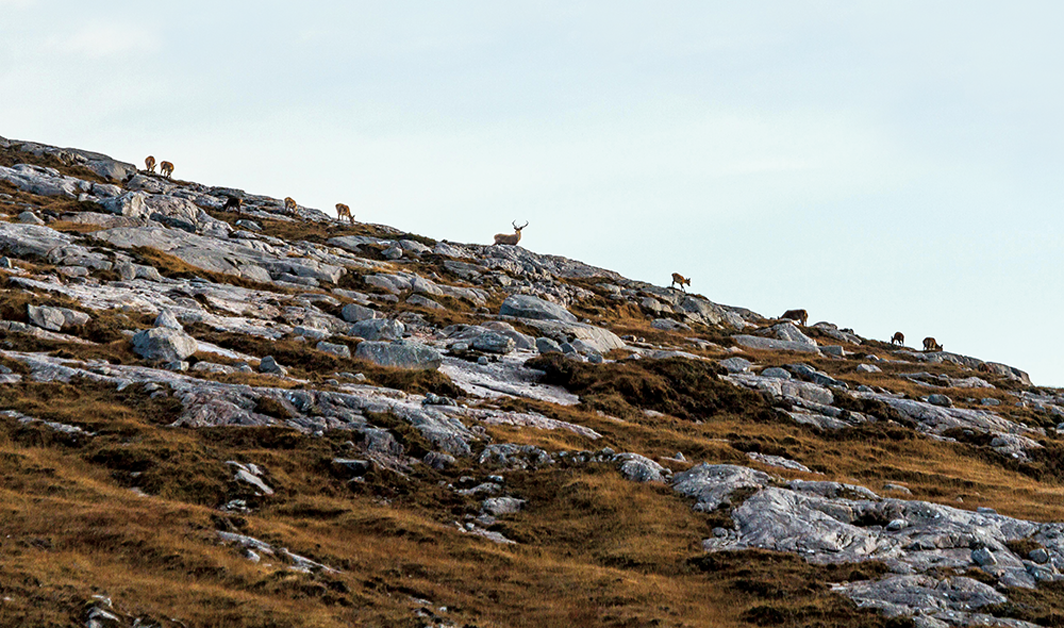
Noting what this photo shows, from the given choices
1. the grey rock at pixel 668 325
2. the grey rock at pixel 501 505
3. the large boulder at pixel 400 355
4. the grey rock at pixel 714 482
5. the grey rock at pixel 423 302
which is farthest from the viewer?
the grey rock at pixel 668 325

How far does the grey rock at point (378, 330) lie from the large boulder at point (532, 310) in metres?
17.4

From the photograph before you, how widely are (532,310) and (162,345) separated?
34697 mm

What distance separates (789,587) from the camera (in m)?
20.2

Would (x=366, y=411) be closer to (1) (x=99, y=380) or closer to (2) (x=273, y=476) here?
(2) (x=273, y=476)

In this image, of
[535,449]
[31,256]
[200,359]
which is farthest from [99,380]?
[31,256]

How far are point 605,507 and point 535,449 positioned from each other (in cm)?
495

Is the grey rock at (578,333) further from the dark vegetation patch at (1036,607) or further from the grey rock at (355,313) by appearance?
the dark vegetation patch at (1036,607)

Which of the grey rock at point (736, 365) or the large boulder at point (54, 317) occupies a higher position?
the grey rock at point (736, 365)

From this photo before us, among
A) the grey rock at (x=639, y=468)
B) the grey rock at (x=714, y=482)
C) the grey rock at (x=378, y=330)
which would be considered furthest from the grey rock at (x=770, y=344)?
the grey rock at (x=714, y=482)

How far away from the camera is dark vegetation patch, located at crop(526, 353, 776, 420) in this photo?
42906mm

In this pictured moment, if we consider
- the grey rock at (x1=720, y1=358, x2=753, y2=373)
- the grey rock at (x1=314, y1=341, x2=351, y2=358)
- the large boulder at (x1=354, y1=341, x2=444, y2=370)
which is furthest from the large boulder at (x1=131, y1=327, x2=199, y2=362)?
the grey rock at (x1=720, y1=358, x2=753, y2=373)

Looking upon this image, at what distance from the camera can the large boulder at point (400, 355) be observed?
40.8 m

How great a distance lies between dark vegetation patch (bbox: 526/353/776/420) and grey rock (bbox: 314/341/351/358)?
10517 millimetres

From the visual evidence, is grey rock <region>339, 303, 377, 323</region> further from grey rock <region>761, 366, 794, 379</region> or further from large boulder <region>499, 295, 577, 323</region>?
grey rock <region>761, 366, 794, 379</region>
